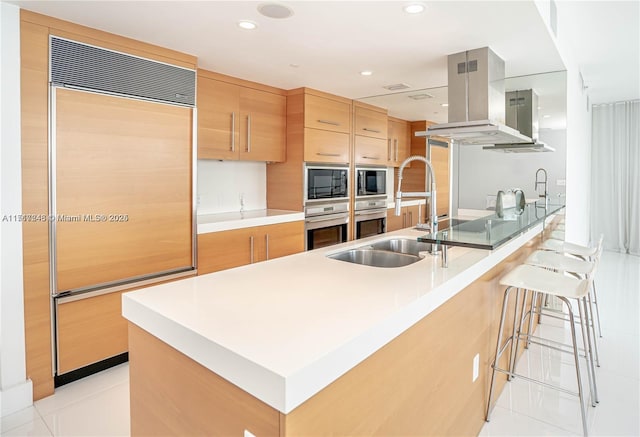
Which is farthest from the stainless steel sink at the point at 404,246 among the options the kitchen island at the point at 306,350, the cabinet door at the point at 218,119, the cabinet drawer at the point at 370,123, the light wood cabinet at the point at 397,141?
the light wood cabinet at the point at 397,141

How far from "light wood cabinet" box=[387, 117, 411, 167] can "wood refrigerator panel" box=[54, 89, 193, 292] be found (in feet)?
10.1

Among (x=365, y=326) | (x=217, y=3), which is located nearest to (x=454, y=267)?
(x=365, y=326)

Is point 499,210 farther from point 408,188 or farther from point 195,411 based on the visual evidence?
point 195,411

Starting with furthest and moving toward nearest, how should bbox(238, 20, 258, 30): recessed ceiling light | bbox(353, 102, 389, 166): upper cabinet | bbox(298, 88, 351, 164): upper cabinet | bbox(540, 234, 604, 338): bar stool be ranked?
bbox(353, 102, 389, 166): upper cabinet, bbox(298, 88, 351, 164): upper cabinet, bbox(540, 234, 604, 338): bar stool, bbox(238, 20, 258, 30): recessed ceiling light

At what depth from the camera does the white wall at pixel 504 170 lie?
3652mm

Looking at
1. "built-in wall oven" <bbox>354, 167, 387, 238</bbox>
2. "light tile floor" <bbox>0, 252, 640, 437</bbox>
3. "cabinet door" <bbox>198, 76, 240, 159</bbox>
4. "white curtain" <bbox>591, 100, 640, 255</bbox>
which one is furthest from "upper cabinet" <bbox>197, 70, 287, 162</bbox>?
"white curtain" <bbox>591, 100, 640, 255</bbox>

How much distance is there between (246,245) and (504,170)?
2.57m

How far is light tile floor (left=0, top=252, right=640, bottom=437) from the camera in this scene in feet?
6.89

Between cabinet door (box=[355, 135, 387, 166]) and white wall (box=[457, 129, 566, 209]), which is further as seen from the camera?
cabinet door (box=[355, 135, 387, 166])

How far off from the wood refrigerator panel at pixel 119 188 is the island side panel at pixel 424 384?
212cm

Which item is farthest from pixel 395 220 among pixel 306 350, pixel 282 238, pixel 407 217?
pixel 306 350

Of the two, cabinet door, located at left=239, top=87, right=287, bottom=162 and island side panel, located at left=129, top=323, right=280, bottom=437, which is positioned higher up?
cabinet door, located at left=239, top=87, right=287, bottom=162

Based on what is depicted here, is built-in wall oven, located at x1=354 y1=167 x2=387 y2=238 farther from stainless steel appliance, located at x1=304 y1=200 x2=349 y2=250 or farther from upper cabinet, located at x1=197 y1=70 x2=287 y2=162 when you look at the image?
upper cabinet, located at x1=197 y1=70 x2=287 y2=162

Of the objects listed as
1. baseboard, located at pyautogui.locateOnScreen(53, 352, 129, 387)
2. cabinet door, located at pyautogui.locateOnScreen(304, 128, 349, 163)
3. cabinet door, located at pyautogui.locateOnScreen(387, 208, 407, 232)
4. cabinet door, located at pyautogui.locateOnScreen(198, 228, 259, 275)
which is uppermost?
cabinet door, located at pyautogui.locateOnScreen(304, 128, 349, 163)
